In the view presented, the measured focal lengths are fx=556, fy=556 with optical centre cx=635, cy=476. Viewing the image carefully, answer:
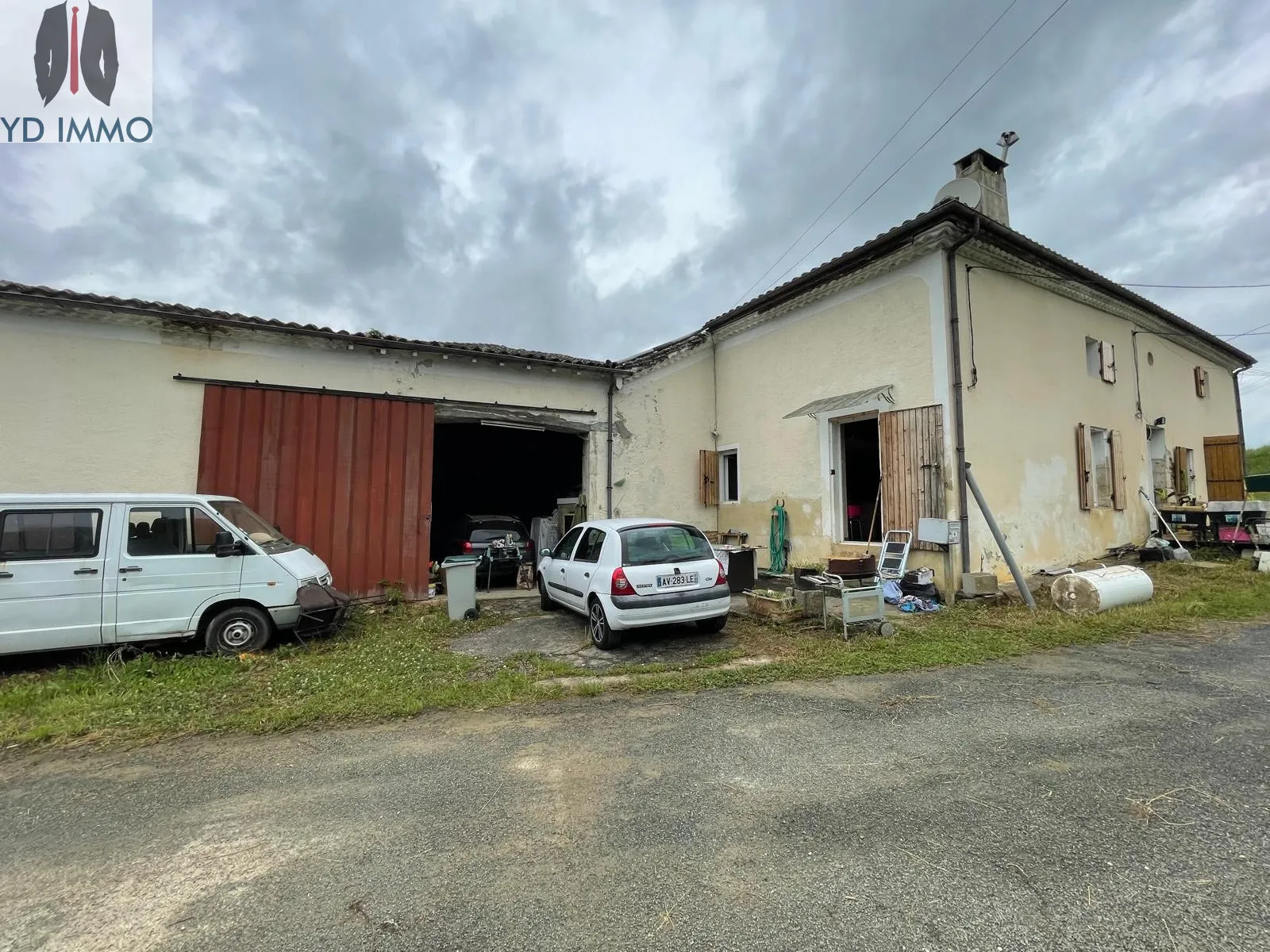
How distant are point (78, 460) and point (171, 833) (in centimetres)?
765

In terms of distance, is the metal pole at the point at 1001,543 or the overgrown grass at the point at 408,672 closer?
the overgrown grass at the point at 408,672

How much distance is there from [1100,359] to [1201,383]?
6.92 m

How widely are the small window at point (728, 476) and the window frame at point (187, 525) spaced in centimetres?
933

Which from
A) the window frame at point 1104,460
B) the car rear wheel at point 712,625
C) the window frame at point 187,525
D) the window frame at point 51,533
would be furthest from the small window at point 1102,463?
the window frame at point 51,533

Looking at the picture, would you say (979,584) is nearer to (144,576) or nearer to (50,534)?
(144,576)

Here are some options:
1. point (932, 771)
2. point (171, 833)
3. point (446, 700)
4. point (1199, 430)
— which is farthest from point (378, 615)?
point (1199, 430)

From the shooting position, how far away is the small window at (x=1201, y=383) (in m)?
14.8

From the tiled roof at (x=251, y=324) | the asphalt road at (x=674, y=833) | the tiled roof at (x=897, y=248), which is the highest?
the tiled roof at (x=897, y=248)

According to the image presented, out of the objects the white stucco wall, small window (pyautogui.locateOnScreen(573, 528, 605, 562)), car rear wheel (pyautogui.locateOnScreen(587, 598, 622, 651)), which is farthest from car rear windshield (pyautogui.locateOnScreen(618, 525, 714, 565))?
the white stucco wall

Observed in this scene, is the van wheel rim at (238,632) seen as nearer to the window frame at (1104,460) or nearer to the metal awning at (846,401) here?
the metal awning at (846,401)

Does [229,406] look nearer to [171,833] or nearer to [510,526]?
[510,526]

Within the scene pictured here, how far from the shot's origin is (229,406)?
8.56m

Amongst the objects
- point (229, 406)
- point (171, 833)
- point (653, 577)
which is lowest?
point (171, 833)

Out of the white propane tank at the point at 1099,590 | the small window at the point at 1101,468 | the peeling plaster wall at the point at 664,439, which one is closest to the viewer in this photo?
the white propane tank at the point at 1099,590
